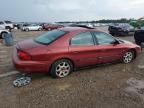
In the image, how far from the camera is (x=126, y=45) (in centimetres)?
846

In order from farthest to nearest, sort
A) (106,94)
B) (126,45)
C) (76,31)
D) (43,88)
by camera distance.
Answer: (126,45) → (76,31) → (43,88) → (106,94)

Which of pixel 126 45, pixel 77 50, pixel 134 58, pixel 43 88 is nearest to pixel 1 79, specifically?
pixel 43 88

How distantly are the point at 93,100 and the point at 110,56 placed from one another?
2.96 meters

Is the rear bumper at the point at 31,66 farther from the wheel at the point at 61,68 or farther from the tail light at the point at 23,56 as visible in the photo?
the wheel at the point at 61,68

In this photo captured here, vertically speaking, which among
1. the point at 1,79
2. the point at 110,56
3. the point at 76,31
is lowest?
the point at 1,79

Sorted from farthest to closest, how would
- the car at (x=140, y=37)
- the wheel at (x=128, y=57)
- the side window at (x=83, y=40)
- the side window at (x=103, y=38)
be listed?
the car at (x=140, y=37), the wheel at (x=128, y=57), the side window at (x=103, y=38), the side window at (x=83, y=40)

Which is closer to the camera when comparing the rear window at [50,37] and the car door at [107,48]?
the rear window at [50,37]

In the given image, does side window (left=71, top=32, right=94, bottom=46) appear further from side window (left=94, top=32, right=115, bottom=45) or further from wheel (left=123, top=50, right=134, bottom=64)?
wheel (left=123, top=50, right=134, bottom=64)

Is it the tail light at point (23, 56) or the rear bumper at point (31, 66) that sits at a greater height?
the tail light at point (23, 56)

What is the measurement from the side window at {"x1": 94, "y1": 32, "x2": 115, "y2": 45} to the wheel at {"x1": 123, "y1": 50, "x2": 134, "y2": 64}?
3.21 ft

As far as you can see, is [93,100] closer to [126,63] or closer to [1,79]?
[1,79]

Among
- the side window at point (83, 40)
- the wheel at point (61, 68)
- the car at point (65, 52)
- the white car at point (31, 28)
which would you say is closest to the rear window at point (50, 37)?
the car at point (65, 52)

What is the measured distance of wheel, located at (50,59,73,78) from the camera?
21.8 feet

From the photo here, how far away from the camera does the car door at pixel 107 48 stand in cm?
754
